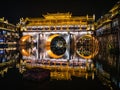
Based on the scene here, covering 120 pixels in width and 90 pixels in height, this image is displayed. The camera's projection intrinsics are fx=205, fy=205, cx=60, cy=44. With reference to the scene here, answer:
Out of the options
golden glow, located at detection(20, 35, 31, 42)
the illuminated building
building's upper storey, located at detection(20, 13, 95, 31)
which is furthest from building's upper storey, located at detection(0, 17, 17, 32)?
golden glow, located at detection(20, 35, 31, 42)

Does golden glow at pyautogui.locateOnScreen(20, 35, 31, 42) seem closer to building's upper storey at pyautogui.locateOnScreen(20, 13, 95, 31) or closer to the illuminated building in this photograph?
the illuminated building

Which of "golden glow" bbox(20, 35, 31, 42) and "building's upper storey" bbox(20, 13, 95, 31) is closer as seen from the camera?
"building's upper storey" bbox(20, 13, 95, 31)

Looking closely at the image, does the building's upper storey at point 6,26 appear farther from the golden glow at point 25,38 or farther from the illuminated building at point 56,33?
the golden glow at point 25,38

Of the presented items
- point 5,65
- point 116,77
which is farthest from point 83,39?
point 116,77

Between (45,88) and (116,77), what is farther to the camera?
(116,77)

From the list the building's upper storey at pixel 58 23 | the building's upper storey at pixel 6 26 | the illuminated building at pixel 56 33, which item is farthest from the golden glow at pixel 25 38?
the building's upper storey at pixel 6 26

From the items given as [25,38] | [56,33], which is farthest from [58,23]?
[25,38]

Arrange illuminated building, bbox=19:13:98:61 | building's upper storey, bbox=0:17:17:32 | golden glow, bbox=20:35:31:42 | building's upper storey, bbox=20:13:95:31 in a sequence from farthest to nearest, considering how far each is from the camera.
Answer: golden glow, bbox=20:35:31:42, illuminated building, bbox=19:13:98:61, building's upper storey, bbox=20:13:95:31, building's upper storey, bbox=0:17:17:32

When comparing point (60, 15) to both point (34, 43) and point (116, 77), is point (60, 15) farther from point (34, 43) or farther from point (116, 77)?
point (116, 77)

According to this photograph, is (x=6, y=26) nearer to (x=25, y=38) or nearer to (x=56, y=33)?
(x=25, y=38)
